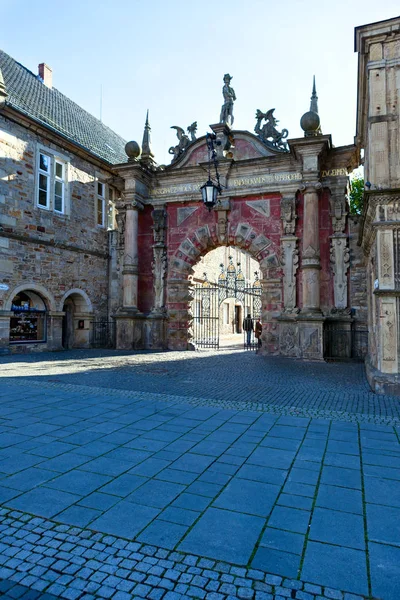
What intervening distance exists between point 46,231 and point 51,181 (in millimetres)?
1833

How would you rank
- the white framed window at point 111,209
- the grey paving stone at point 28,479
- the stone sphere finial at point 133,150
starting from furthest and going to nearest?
the white framed window at point 111,209
the stone sphere finial at point 133,150
the grey paving stone at point 28,479

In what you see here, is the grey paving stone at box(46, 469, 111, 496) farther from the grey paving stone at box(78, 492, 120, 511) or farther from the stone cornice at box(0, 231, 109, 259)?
the stone cornice at box(0, 231, 109, 259)

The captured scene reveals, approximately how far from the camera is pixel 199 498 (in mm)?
3105

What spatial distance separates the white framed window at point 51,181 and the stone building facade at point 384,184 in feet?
34.5

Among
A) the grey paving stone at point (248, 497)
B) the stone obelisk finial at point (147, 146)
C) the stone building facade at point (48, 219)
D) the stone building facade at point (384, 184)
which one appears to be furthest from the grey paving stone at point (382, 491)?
the stone obelisk finial at point (147, 146)

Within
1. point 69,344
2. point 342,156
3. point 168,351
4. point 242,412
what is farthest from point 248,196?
point 242,412

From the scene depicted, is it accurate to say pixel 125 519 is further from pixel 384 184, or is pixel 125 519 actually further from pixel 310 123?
pixel 310 123

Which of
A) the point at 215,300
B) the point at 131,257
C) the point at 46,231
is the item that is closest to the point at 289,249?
the point at 131,257

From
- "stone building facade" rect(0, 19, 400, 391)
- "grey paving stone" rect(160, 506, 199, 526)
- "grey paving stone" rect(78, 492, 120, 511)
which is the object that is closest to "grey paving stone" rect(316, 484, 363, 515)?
"grey paving stone" rect(160, 506, 199, 526)

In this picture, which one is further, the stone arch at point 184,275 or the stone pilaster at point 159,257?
the stone pilaster at point 159,257

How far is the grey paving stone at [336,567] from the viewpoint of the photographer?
2148mm

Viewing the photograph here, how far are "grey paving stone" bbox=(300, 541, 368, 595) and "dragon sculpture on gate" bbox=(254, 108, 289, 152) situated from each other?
44.6ft

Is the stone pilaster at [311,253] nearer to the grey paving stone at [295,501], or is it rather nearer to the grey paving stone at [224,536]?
the grey paving stone at [295,501]

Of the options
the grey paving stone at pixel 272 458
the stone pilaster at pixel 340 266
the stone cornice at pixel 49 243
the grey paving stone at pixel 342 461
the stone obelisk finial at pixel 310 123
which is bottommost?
the grey paving stone at pixel 342 461
